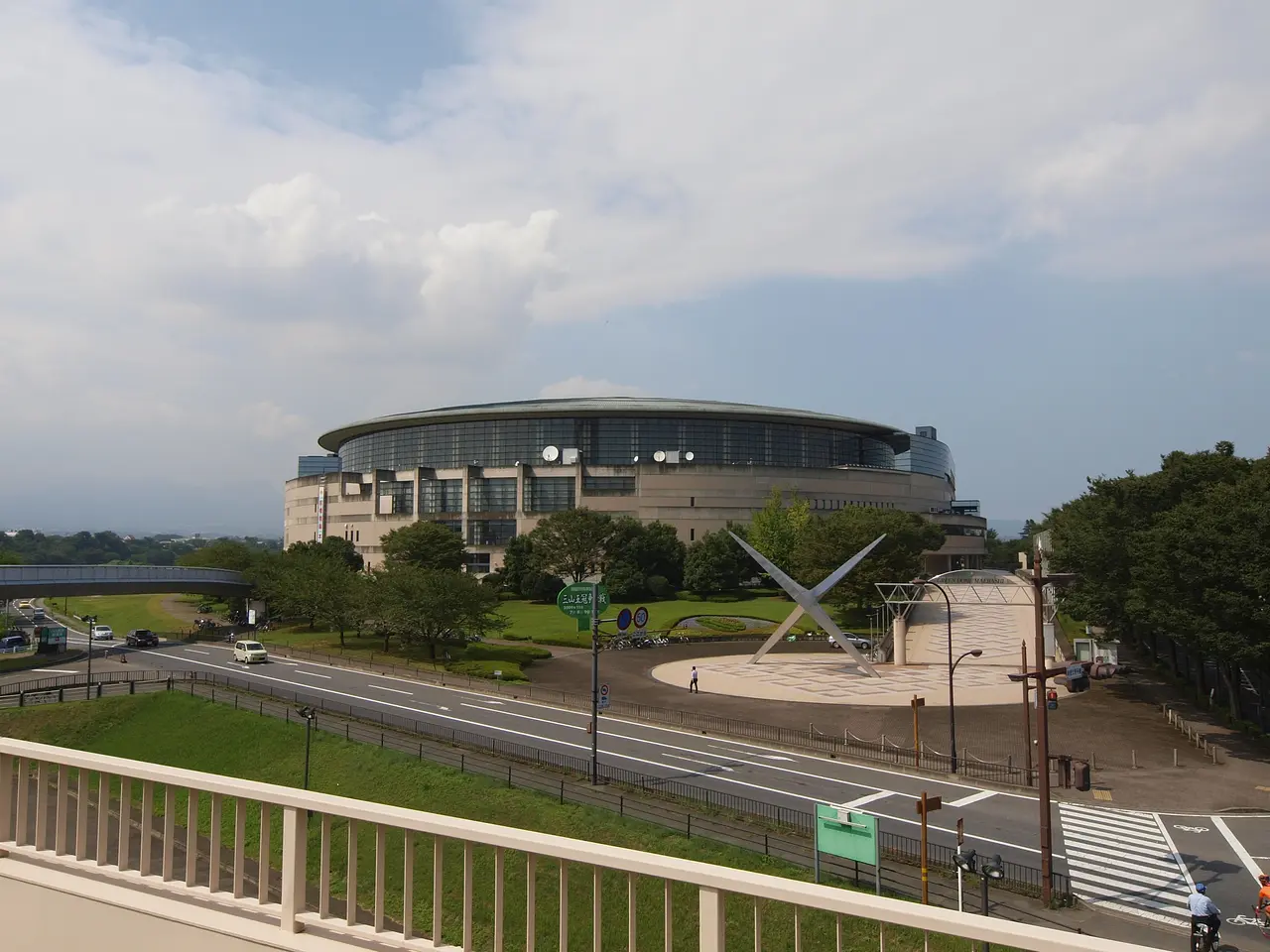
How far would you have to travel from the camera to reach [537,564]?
9825cm

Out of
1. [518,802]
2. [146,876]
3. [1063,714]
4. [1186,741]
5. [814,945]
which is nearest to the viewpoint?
[146,876]

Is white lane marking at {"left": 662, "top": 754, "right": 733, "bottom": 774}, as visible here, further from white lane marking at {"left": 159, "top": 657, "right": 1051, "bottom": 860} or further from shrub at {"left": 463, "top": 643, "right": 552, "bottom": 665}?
shrub at {"left": 463, "top": 643, "right": 552, "bottom": 665}

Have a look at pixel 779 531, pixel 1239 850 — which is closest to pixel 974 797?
pixel 1239 850

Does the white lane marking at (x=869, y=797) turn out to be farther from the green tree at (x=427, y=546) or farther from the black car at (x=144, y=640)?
the green tree at (x=427, y=546)

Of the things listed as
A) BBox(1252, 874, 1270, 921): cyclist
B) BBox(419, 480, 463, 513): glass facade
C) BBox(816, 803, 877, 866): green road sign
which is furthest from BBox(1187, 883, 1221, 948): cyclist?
BBox(419, 480, 463, 513): glass facade

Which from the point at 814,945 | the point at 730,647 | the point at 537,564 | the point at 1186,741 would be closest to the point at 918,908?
the point at 814,945

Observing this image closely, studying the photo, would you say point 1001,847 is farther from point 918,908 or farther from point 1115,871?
point 918,908

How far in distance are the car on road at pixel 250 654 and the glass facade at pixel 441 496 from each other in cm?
6282

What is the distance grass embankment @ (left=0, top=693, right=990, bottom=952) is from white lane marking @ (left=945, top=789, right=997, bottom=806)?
9.98m

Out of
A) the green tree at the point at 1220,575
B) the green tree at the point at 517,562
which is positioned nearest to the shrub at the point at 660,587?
the green tree at the point at 517,562

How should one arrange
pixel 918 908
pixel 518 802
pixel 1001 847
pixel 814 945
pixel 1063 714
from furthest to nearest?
1. pixel 1063 714
2. pixel 518 802
3. pixel 1001 847
4. pixel 814 945
5. pixel 918 908

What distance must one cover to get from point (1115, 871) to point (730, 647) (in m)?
49.7

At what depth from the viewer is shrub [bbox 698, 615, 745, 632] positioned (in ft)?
271

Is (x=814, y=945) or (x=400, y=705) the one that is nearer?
(x=814, y=945)
